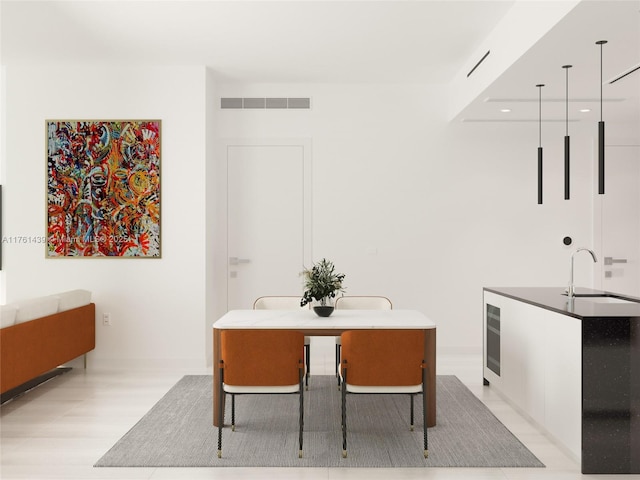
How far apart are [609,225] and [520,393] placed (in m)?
3.10

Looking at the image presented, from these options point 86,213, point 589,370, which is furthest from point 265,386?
point 86,213

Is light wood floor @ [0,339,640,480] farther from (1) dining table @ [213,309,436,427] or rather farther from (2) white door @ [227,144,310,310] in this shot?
(2) white door @ [227,144,310,310]

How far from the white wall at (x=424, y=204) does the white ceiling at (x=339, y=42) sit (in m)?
0.31

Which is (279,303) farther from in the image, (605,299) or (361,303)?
(605,299)

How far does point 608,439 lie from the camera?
2.84 meters

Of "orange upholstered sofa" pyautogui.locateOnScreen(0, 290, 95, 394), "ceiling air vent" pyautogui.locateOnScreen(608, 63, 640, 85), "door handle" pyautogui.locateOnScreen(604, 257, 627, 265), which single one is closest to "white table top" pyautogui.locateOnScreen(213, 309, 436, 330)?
"orange upholstered sofa" pyautogui.locateOnScreen(0, 290, 95, 394)

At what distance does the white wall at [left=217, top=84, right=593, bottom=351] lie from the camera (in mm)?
5906

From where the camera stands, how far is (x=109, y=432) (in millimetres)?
3521

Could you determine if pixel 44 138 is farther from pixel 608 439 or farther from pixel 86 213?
pixel 608 439

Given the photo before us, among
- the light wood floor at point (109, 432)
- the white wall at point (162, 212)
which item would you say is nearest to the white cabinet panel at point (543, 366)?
the light wood floor at point (109, 432)

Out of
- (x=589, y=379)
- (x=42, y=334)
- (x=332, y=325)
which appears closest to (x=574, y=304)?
(x=589, y=379)

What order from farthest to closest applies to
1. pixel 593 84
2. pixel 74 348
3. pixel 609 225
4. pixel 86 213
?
pixel 609 225 < pixel 86 213 < pixel 74 348 < pixel 593 84

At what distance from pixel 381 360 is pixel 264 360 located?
69cm

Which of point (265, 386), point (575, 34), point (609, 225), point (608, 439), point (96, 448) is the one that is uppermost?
point (575, 34)
